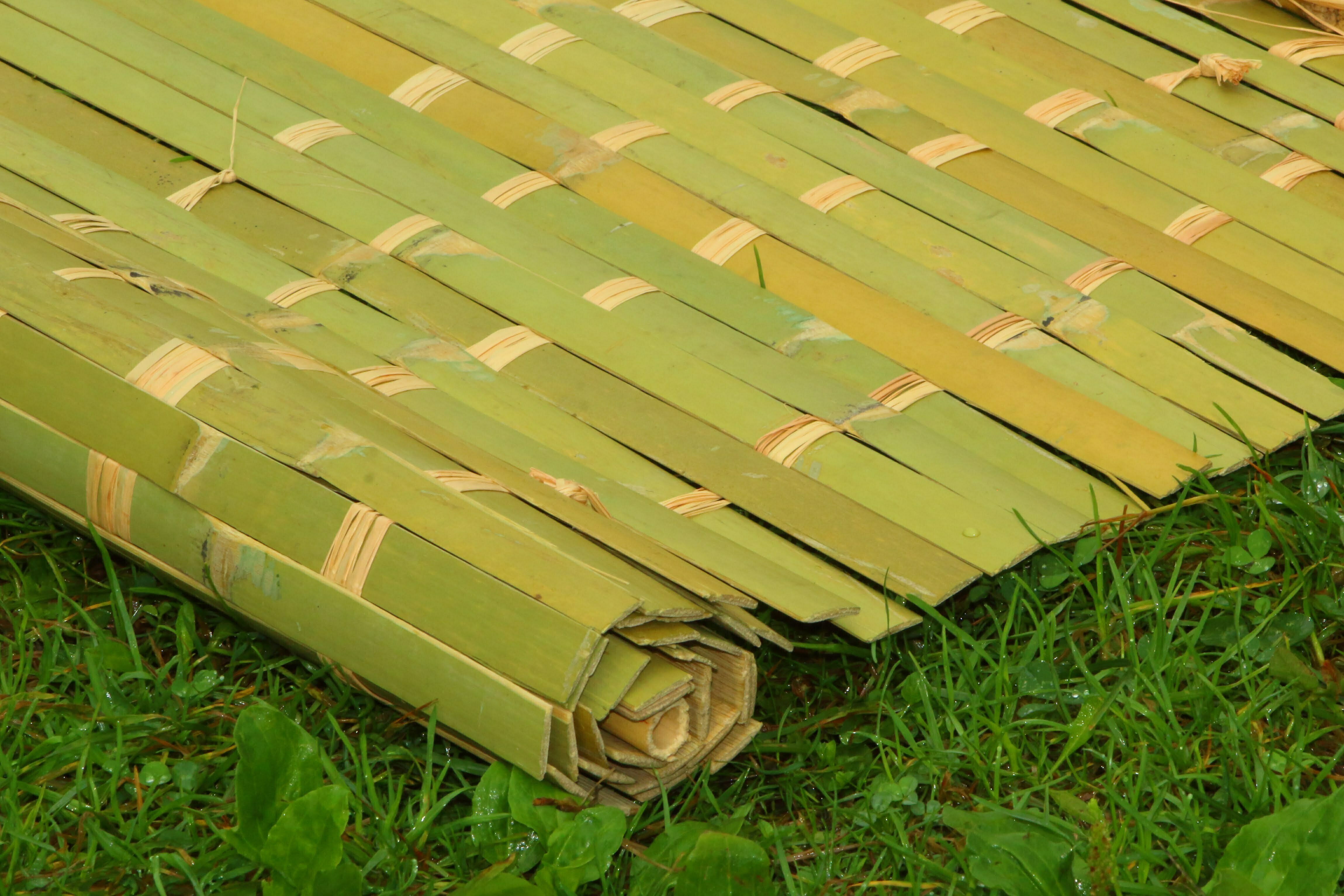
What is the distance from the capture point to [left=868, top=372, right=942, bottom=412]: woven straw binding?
1.92 m

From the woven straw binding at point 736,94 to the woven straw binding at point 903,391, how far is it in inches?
24.4

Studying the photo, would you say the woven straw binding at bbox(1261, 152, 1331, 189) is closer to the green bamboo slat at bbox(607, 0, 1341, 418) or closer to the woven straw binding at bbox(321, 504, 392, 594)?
the green bamboo slat at bbox(607, 0, 1341, 418)

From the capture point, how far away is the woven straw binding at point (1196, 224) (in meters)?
2.20

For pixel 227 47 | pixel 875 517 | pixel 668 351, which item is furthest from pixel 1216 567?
pixel 227 47

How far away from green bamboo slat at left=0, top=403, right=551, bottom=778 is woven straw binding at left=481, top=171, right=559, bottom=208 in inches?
28.2

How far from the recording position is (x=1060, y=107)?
7.87 feet

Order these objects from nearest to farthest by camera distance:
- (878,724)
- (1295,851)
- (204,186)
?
(1295,851), (878,724), (204,186)

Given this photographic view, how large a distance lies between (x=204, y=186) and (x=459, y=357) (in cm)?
50

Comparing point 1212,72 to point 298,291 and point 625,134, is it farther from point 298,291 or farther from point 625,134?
point 298,291

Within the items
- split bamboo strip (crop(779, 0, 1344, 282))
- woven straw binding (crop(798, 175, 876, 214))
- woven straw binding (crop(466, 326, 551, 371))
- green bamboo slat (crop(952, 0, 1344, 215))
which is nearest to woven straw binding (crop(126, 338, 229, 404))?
woven straw binding (crop(466, 326, 551, 371))

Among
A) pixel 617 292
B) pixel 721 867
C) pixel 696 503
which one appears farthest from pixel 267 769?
pixel 617 292

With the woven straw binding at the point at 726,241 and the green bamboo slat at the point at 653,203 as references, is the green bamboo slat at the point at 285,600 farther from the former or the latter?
the woven straw binding at the point at 726,241

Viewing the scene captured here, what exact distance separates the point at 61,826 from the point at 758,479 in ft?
2.92

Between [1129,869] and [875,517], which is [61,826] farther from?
[1129,869]
